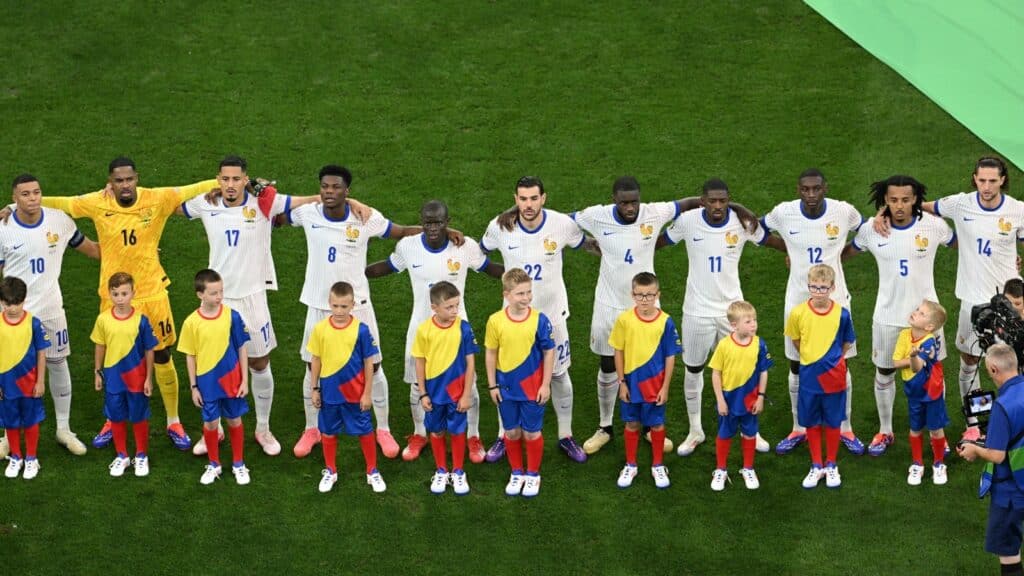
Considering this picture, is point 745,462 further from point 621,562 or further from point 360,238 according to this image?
point 360,238

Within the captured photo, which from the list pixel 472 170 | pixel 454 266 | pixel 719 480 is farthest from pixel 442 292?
pixel 472 170

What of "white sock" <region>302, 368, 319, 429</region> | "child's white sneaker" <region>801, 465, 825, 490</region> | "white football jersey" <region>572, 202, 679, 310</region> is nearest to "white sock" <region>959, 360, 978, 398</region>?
"child's white sneaker" <region>801, 465, 825, 490</region>

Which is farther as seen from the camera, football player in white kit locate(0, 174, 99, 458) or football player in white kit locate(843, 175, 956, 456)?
football player in white kit locate(0, 174, 99, 458)

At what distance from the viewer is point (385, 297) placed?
498 inches

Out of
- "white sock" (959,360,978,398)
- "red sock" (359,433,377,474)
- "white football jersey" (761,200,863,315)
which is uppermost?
"white football jersey" (761,200,863,315)

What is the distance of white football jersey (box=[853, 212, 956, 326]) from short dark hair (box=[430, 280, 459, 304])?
2.90 metres

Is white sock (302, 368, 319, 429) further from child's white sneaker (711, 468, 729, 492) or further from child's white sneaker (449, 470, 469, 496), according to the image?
child's white sneaker (711, 468, 729, 492)

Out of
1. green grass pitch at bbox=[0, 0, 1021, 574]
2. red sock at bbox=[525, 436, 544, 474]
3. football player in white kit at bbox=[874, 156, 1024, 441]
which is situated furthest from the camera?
football player in white kit at bbox=[874, 156, 1024, 441]

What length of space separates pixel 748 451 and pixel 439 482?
2081 mm

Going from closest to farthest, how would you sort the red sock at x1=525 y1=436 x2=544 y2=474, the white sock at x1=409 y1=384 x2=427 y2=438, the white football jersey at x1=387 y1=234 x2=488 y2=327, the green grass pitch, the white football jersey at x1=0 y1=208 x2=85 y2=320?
the green grass pitch → the red sock at x1=525 y1=436 x2=544 y2=474 → the white football jersey at x1=387 y1=234 x2=488 y2=327 → the white football jersey at x1=0 y1=208 x2=85 y2=320 → the white sock at x1=409 y1=384 x2=427 y2=438

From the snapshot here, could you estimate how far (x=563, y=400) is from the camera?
10766mm

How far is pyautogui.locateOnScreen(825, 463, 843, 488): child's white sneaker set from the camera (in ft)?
33.8

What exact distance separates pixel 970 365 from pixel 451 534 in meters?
3.84

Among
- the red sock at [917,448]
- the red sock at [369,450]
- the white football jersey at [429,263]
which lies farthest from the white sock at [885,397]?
the red sock at [369,450]
